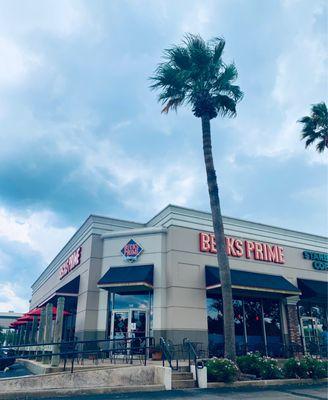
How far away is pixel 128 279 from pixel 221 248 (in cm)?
567

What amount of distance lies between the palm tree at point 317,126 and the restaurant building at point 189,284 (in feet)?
20.6

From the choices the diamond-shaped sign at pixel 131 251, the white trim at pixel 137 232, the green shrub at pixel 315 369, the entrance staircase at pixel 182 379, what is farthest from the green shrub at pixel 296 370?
the diamond-shaped sign at pixel 131 251

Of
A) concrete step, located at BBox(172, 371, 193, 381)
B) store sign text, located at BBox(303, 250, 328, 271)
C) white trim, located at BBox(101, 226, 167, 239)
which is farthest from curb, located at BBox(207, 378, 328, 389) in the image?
store sign text, located at BBox(303, 250, 328, 271)

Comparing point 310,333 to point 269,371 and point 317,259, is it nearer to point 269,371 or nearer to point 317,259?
point 317,259

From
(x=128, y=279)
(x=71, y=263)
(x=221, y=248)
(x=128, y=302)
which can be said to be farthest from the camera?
(x=71, y=263)

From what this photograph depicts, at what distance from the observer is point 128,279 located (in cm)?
1836

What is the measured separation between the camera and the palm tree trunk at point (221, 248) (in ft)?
46.7

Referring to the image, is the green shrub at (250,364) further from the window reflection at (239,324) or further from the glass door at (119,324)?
the glass door at (119,324)

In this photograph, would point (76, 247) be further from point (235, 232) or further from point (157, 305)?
point (235, 232)

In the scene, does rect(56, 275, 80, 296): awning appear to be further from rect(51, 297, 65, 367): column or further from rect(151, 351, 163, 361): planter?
rect(51, 297, 65, 367): column

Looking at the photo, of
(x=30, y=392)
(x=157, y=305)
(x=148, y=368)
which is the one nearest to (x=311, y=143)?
(x=157, y=305)

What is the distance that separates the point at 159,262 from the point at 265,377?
803cm

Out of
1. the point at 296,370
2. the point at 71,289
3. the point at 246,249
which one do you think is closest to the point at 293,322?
the point at 246,249

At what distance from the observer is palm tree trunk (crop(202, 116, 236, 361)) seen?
1424 cm
